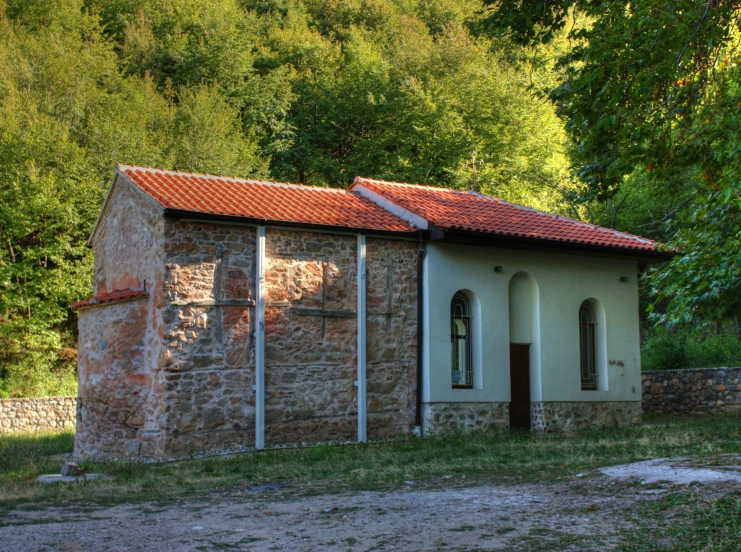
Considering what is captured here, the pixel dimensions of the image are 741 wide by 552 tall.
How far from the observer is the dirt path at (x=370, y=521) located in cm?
609

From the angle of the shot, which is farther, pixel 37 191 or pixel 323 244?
pixel 37 191

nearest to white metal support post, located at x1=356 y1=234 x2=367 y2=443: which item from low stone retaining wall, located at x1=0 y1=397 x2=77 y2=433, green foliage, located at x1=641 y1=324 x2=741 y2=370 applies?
low stone retaining wall, located at x1=0 y1=397 x2=77 y2=433

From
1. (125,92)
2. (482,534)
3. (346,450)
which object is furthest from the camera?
(125,92)

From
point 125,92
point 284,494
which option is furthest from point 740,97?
point 125,92

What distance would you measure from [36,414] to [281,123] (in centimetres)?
1775

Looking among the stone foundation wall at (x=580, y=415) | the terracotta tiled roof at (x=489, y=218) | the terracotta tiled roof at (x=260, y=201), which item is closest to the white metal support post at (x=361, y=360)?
the terracotta tiled roof at (x=260, y=201)

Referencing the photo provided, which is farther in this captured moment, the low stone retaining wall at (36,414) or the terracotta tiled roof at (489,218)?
the low stone retaining wall at (36,414)

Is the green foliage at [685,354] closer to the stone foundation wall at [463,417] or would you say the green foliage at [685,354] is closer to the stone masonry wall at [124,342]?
the stone foundation wall at [463,417]

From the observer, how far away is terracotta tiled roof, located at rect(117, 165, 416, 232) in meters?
13.6

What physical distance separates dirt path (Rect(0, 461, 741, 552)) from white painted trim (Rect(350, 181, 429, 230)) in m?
7.33

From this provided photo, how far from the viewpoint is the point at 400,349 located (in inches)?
594

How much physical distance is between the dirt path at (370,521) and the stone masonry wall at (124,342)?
4.89 m

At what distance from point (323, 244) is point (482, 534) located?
870cm

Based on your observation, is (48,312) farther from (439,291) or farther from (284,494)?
(284,494)
